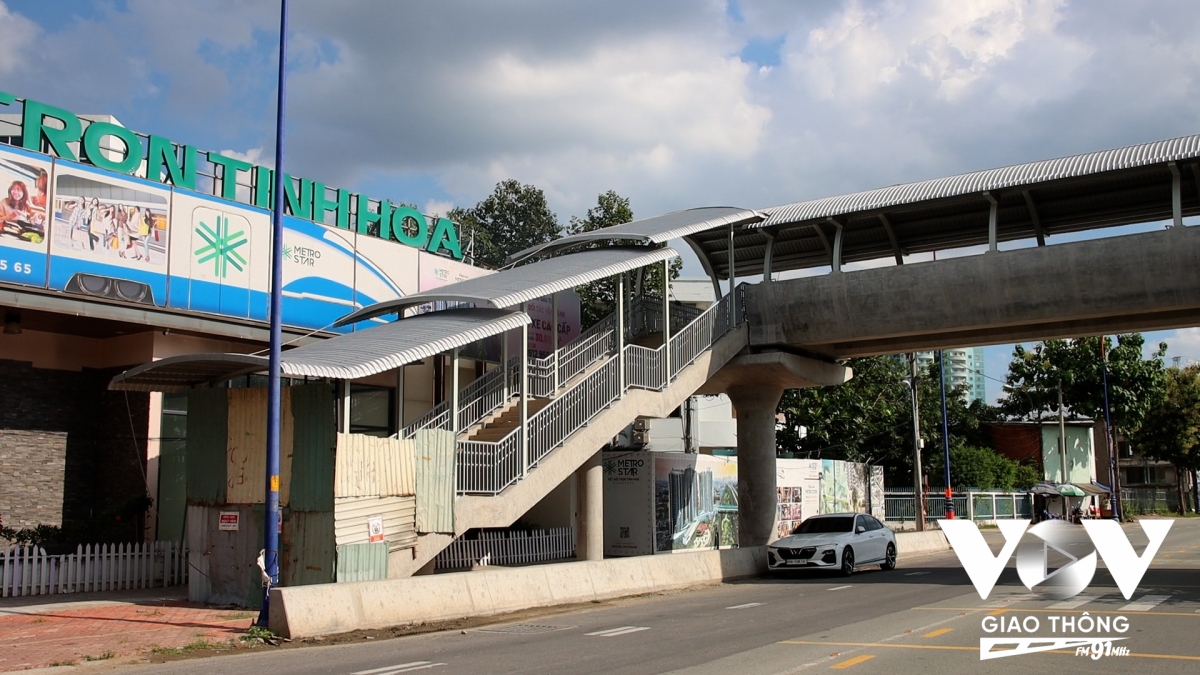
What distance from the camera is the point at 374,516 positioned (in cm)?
1667

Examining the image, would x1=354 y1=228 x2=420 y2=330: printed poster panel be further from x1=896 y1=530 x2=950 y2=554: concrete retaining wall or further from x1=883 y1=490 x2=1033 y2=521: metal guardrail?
x1=883 y1=490 x2=1033 y2=521: metal guardrail

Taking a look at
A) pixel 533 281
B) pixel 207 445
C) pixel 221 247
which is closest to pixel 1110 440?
pixel 533 281

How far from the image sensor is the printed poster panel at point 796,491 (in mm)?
35812

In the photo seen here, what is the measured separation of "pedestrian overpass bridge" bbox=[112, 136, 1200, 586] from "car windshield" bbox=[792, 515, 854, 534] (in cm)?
394

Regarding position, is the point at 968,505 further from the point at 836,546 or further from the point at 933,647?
the point at 933,647

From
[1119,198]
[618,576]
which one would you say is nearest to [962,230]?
[1119,198]

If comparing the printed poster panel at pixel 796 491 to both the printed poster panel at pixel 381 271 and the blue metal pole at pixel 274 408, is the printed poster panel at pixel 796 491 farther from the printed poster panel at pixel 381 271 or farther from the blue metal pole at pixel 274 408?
the blue metal pole at pixel 274 408

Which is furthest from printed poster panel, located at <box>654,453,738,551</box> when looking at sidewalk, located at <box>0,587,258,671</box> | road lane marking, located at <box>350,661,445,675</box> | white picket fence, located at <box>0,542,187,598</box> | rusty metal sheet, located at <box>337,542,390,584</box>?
road lane marking, located at <box>350,661,445,675</box>

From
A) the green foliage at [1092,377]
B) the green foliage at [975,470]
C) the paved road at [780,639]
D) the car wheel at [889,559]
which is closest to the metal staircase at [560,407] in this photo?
the paved road at [780,639]

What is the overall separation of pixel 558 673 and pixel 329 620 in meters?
5.03

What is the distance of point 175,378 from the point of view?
18438 millimetres

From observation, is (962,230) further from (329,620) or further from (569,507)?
(329,620)

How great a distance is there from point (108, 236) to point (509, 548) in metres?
11.4

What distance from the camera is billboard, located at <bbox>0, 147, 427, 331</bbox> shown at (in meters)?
19.9
